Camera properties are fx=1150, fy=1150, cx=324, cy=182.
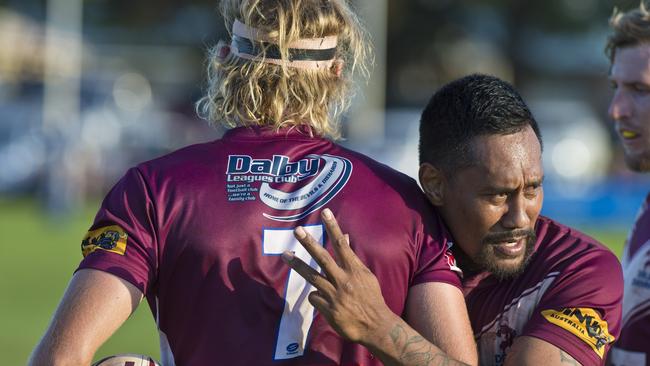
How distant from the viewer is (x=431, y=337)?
3.76m

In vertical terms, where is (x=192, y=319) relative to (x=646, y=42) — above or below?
below

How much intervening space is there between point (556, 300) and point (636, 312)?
1382 millimetres

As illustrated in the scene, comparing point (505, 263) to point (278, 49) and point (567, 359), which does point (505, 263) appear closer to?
point (567, 359)

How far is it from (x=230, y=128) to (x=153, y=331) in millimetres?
8192

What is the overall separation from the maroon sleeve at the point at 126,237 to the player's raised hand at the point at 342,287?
0.46 m

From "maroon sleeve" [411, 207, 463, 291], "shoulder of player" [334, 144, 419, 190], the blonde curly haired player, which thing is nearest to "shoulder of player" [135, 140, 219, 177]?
the blonde curly haired player

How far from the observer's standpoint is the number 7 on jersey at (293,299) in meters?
3.70

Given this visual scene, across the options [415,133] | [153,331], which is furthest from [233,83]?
[415,133]

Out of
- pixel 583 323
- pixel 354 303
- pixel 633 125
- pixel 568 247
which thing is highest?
pixel 633 125

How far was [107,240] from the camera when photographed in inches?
145

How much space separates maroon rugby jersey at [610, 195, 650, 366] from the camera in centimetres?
516

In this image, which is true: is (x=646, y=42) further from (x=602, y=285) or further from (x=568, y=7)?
(x=568, y=7)

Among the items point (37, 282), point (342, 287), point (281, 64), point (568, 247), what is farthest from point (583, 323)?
point (37, 282)

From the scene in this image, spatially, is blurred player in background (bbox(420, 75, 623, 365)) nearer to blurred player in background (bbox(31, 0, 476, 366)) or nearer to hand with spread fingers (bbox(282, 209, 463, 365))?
blurred player in background (bbox(31, 0, 476, 366))
